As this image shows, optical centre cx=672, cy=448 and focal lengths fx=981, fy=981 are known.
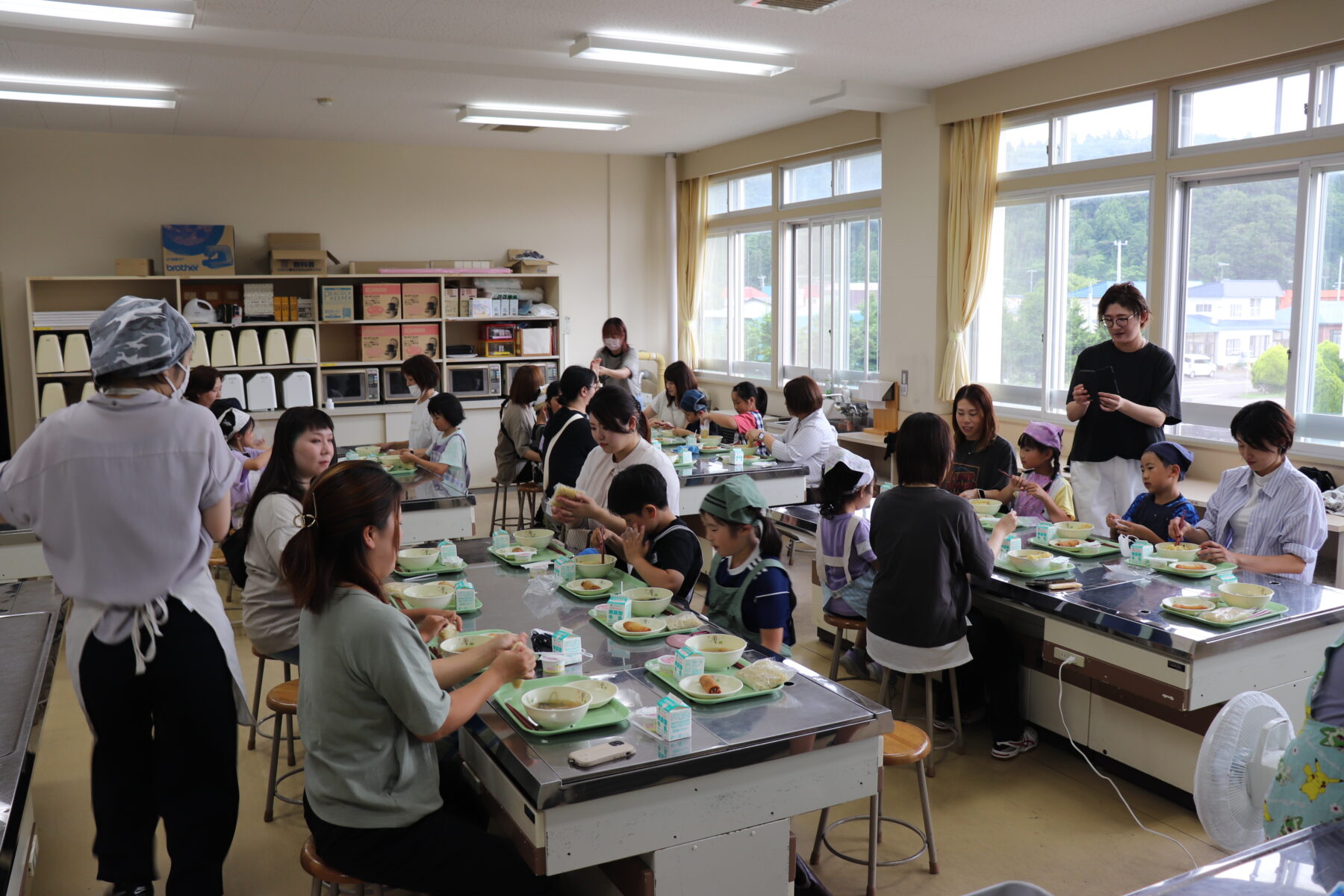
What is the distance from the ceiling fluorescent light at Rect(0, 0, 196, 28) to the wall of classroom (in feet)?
11.6

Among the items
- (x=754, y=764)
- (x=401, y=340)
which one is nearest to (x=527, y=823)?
(x=754, y=764)

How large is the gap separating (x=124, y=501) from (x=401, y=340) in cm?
656

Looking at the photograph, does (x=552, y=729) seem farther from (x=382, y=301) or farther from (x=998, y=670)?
(x=382, y=301)

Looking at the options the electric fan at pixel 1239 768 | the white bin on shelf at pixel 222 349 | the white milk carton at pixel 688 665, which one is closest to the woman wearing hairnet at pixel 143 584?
the white milk carton at pixel 688 665

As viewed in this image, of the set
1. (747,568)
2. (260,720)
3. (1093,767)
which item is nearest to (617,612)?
(747,568)

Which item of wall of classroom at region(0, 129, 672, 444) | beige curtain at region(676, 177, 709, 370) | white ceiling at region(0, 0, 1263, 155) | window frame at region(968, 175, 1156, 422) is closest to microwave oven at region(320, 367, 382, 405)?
wall of classroom at region(0, 129, 672, 444)

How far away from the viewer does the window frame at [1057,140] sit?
5648mm

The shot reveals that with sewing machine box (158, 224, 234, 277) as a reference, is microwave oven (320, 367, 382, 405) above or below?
below

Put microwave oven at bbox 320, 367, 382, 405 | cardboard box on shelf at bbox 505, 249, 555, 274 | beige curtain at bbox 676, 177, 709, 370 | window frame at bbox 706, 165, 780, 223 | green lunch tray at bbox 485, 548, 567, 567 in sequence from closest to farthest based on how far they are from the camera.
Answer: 1. green lunch tray at bbox 485, 548, 567, 567
2. microwave oven at bbox 320, 367, 382, 405
3. window frame at bbox 706, 165, 780, 223
4. cardboard box on shelf at bbox 505, 249, 555, 274
5. beige curtain at bbox 676, 177, 709, 370

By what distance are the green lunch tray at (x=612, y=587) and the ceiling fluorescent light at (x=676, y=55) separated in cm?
335

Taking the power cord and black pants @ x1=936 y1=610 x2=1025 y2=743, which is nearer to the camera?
the power cord

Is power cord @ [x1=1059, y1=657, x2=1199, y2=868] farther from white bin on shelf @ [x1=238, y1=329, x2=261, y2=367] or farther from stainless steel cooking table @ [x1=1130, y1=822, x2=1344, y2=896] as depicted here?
white bin on shelf @ [x1=238, y1=329, x2=261, y2=367]

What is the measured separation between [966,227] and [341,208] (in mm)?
5353

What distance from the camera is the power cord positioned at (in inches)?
117
